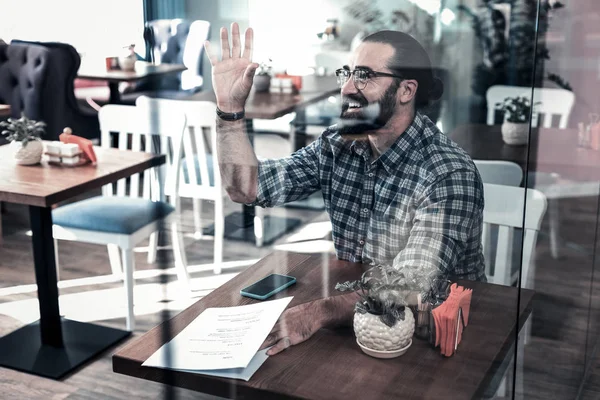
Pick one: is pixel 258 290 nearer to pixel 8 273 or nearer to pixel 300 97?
pixel 300 97

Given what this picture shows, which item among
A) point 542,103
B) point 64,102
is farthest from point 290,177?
point 64,102

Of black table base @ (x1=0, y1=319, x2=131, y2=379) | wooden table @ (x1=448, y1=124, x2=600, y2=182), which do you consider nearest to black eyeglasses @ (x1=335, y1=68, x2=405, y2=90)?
wooden table @ (x1=448, y1=124, x2=600, y2=182)

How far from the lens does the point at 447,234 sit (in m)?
0.84

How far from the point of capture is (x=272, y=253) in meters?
1.04

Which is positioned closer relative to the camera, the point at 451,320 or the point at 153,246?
the point at 451,320

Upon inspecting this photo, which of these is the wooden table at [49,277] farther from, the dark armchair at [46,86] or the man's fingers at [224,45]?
the man's fingers at [224,45]

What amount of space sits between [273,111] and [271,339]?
0.30 m

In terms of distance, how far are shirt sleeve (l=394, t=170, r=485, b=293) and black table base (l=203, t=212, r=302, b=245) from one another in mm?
194

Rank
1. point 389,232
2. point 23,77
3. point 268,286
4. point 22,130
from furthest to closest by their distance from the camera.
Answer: point 22,130
point 23,77
point 268,286
point 389,232

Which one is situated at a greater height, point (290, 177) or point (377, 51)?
point (377, 51)

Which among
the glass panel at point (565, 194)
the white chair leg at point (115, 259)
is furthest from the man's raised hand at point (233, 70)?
the white chair leg at point (115, 259)

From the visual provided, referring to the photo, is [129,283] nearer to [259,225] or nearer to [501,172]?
[259,225]

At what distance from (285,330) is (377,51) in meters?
0.37

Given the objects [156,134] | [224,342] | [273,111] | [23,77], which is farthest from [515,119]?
[23,77]
